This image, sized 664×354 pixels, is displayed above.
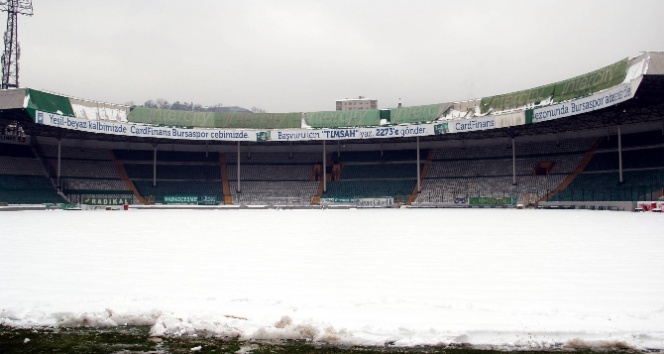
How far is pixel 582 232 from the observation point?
19.3 m

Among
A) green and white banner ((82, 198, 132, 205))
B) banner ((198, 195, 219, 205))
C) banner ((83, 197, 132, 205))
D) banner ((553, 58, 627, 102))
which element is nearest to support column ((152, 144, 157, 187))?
green and white banner ((82, 198, 132, 205))

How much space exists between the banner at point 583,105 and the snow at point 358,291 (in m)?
23.7

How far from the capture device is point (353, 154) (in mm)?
62375

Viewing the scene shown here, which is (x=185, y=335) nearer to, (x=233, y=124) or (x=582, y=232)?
(x=582, y=232)

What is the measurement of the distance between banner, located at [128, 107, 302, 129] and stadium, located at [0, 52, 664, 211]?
13 cm

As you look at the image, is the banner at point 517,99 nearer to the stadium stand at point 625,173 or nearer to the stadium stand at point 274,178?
the stadium stand at point 625,173

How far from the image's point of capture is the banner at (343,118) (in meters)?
57.6

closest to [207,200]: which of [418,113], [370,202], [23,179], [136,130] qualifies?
[136,130]

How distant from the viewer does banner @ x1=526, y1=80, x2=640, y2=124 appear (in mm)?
34812

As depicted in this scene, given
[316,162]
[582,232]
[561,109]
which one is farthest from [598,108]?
[316,162]

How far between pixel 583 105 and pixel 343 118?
26877 mm

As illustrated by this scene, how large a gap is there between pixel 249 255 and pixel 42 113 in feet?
132

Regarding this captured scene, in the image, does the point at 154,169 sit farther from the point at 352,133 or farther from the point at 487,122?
the point at 487,122

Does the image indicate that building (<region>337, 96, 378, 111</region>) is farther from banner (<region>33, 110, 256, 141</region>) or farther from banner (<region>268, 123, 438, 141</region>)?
banner (<region>33, 110, 256, 141</region>)
